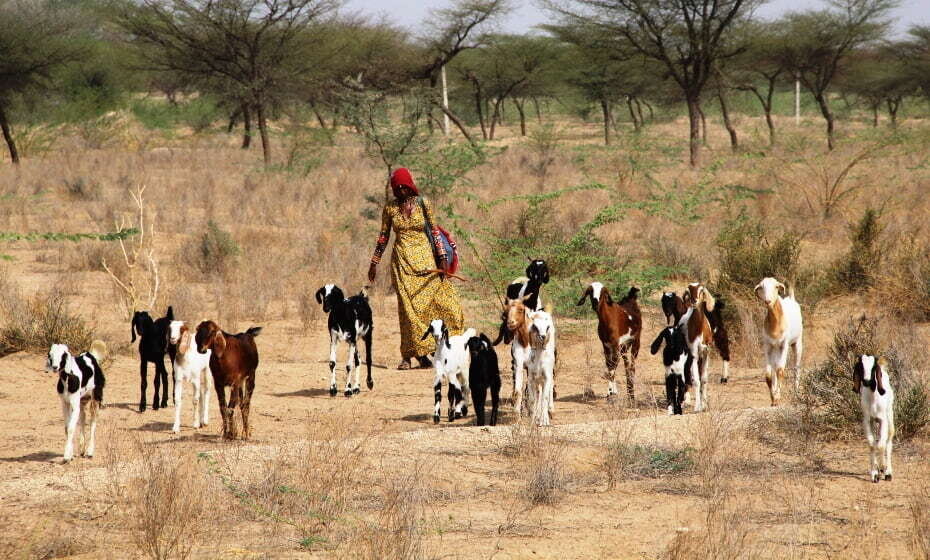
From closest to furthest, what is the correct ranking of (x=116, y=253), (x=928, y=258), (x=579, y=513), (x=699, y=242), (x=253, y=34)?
(x=579, y=513)
(x=928, y=258)
(x=116, y=253)
(x=699, y=242)
(x=253, y=34)

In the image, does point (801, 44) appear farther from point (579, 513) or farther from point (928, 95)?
point (579, 513)

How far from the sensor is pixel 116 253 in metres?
15.5

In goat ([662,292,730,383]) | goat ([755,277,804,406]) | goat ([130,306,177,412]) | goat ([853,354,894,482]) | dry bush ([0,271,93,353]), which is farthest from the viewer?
dry bush ([0,271,93,353])

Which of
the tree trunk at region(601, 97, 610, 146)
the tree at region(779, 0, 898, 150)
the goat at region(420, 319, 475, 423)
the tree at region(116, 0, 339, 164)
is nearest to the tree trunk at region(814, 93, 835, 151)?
the tree at region(779, 0, 898, 150)

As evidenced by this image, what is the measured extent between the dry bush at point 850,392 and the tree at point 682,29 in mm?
19379

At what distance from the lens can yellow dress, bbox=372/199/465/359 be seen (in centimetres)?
970

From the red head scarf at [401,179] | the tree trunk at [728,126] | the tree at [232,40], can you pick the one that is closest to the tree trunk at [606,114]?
the tree trunk at [728,126]

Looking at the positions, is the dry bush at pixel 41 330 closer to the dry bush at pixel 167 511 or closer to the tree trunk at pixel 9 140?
the dry bush at pixel 167 511

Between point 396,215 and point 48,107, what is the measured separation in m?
29.9

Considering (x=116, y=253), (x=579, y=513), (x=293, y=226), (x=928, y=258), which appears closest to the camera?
(x=579, y=513)

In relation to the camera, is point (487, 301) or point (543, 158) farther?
point (543, 158)

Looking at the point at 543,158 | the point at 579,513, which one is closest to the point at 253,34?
the point at 543,158

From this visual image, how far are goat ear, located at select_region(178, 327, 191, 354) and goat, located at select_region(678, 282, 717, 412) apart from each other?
3683 mm

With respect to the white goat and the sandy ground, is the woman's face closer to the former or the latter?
the sandy ground
